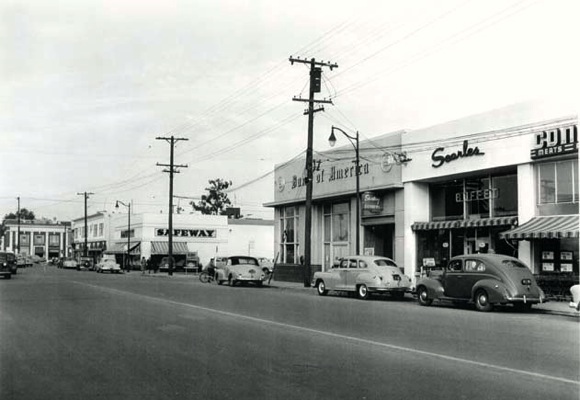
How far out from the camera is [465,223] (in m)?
26.6

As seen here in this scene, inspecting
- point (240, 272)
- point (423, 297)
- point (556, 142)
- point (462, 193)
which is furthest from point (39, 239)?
point (556, 142)

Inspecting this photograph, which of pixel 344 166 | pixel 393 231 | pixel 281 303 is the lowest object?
pixel 281 303

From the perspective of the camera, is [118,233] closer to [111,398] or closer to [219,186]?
[219,186]

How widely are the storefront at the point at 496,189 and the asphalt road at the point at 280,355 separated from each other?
6935 mm

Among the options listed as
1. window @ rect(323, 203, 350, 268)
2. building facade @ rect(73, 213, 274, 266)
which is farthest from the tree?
window @ rect(323, 203, 350, 268)

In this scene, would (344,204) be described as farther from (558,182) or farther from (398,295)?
(558,182)

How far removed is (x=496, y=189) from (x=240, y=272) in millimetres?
13815

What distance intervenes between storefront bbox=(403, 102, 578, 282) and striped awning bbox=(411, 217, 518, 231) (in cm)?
4

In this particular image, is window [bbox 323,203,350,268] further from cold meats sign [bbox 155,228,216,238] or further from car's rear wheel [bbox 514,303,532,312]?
cold meats sign [bbox 155,228,216,238]

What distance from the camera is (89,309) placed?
16.8m

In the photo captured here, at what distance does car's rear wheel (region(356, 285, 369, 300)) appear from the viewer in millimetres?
Answer: 23266

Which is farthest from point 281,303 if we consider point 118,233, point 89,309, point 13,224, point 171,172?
point 13,224

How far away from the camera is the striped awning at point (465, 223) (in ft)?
80.3

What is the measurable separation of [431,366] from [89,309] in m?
10.9
